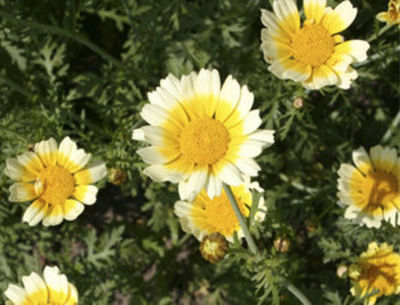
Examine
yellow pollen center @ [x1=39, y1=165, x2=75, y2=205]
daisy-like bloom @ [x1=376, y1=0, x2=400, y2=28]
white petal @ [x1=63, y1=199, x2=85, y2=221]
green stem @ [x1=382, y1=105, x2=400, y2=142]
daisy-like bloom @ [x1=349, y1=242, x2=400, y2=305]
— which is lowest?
daisy-like bloom @ [x1=349, y1=242, x2=400, y2=305]

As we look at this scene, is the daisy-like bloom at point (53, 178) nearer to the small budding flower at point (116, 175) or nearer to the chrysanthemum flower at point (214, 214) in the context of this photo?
the small budding flower at point (116, 175)

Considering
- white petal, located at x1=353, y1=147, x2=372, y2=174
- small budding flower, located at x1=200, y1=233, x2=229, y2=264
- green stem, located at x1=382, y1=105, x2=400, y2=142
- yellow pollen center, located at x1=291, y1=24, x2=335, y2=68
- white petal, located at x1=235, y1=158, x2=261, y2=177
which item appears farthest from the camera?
green stem, located at x1=382, y1=105, x2=400, y2=142

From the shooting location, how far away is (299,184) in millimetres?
3805

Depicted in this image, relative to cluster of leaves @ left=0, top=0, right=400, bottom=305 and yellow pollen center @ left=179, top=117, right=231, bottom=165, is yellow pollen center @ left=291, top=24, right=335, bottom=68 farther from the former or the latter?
yellow pollen center @ left=179, top=117, right=231, bottom=165

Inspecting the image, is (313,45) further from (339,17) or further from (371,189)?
(371,189)

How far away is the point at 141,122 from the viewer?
127 inches

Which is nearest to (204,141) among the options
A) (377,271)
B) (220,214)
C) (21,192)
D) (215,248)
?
(215,248)

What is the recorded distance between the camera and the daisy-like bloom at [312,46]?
2379 millimetres

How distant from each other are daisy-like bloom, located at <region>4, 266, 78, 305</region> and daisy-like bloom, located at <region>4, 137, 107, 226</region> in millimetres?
352

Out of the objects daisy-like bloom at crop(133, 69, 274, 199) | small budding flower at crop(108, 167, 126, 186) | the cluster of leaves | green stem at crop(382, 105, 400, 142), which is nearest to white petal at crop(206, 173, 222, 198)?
daisy-like bloom at crop(133, 69, 274, 199)

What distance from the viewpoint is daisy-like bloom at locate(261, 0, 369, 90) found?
93.7 inches

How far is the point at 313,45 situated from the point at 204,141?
2.85ft

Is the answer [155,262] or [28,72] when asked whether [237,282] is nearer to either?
[155,262]

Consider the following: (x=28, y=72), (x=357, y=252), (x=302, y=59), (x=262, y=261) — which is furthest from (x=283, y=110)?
(x=28, y=72)
